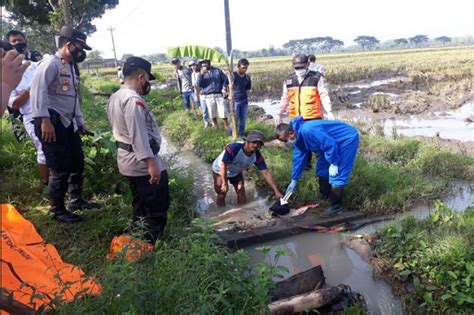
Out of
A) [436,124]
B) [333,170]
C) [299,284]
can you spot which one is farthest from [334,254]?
[436,124]

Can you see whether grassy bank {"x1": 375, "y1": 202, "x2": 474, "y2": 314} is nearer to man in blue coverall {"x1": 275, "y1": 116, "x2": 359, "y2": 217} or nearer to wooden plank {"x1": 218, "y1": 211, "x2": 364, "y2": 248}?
wooden plank {"x1": 218, "y1": 211, "x2": 364, "y2": 248}

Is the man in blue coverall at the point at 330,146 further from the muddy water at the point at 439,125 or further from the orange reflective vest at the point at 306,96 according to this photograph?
the muddy water at the point at 439,125

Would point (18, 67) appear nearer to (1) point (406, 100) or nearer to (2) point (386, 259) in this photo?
(2) point (386, 259)

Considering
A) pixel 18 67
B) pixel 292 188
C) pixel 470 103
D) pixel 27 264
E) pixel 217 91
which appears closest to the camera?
pixel 18 67

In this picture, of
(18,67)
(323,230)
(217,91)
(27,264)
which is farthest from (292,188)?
(217,91)

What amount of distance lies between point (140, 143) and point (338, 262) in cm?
243

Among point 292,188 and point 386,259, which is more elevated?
point 292,188

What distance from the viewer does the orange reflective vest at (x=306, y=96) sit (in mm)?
5551

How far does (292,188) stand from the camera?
4801 millimetres

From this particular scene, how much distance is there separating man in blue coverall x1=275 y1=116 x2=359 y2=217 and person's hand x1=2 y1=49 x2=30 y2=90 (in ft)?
10.3

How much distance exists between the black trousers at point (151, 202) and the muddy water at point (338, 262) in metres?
1.17

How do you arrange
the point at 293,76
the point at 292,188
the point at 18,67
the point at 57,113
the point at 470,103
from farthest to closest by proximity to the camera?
the point at 470,103, the point at 293,76, the point at 292,188, the point at 57,113, the point at 18,67

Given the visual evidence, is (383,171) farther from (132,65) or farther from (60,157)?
(60,157)

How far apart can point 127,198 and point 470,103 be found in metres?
13.7
